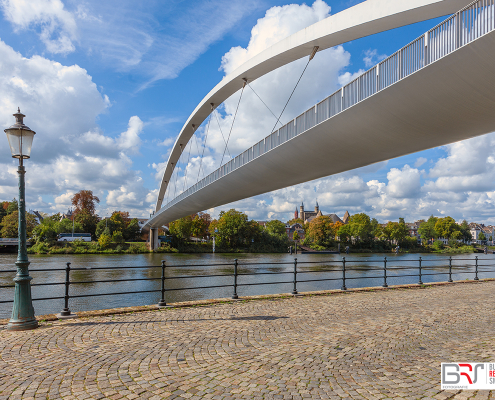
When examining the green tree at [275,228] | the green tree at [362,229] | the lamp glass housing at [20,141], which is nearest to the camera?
the lamp glass housing at [20,141]

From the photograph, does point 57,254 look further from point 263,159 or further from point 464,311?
point 464,311

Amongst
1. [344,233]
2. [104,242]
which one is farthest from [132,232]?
[344,233]

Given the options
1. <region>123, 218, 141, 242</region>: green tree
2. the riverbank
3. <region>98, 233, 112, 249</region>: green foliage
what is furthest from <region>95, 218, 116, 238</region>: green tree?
the riverbank

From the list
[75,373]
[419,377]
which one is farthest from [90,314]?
[419,377]

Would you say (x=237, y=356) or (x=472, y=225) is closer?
(x=237, y=356)

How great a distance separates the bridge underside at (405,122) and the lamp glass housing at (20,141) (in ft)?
27.1

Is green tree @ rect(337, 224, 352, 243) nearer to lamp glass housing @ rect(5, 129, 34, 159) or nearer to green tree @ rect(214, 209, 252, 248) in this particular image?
green tree @ rect(214, 209, 252, 248)

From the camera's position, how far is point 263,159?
17188 mm

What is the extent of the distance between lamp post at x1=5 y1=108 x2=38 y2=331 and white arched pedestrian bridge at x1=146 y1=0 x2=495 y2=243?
8278 millimetres

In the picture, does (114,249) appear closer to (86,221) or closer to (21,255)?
(86,221)

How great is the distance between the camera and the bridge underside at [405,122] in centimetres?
776

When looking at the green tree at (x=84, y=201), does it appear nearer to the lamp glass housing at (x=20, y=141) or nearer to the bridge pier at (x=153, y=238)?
the bridge pier at (x=153, y=238)

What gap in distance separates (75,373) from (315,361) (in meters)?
2.53

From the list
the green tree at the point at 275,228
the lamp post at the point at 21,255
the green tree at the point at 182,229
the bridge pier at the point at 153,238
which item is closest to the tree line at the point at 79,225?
the bridge pier at the point at 153,238
